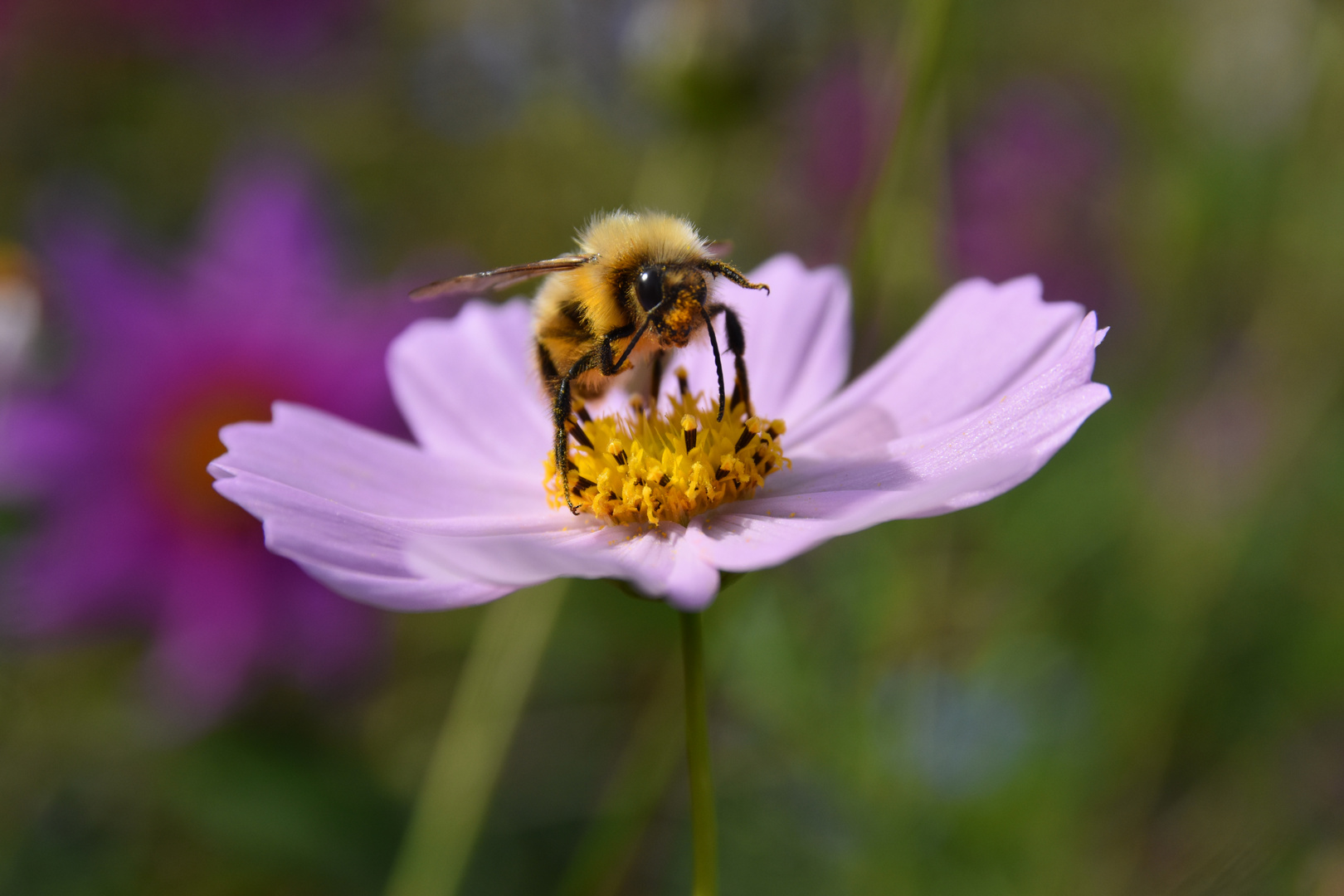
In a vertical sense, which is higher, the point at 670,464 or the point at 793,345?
the point at 793,345

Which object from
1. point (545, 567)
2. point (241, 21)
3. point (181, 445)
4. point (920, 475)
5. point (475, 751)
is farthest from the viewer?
point (241, 21)

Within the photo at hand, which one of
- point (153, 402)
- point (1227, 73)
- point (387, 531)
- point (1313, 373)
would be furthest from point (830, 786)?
point (1227, 73)

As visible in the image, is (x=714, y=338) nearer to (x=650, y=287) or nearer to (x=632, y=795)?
(x=650, y=287)

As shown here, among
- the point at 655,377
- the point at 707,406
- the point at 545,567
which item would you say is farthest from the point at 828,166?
the point at 545,567

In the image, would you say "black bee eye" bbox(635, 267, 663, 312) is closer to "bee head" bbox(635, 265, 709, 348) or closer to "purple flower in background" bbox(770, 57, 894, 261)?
"bee head" bbox(635, 265, 709, 348)

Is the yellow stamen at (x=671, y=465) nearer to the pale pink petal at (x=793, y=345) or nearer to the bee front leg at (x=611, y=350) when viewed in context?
the bee front leg at (x=611, y=350)

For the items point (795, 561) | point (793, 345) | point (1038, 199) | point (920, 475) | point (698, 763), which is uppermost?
point (1038, 199)
